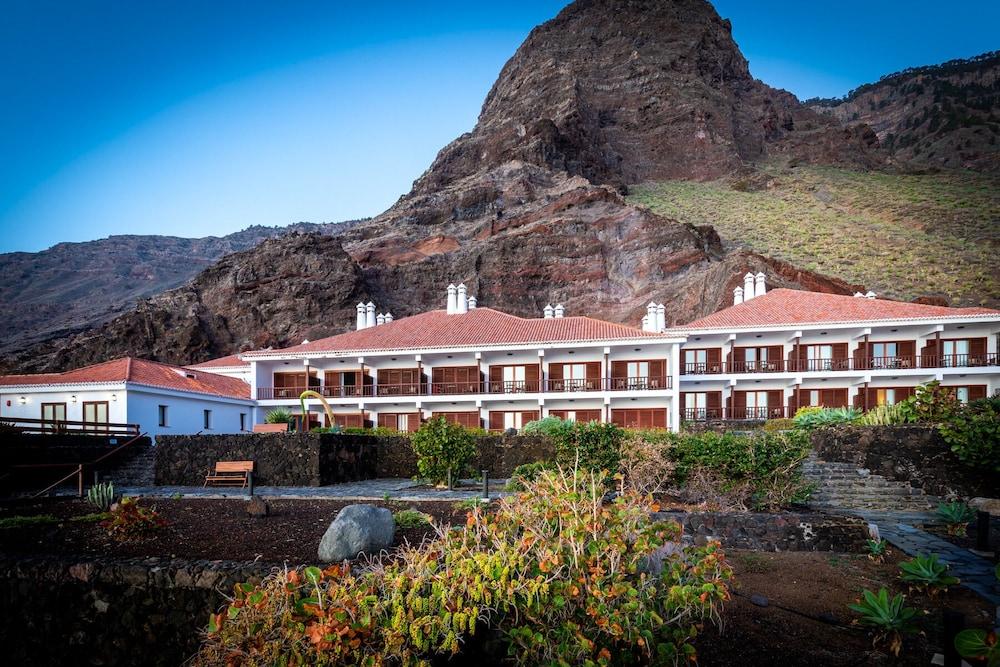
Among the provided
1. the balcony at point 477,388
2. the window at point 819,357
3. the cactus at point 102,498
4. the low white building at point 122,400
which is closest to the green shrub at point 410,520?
the cactus at point 102,498

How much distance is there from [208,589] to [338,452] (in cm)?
1244

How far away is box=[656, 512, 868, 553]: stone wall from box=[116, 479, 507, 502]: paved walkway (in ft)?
14.1

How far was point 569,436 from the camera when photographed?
47.4ft

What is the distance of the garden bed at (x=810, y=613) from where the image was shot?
5.30 meters

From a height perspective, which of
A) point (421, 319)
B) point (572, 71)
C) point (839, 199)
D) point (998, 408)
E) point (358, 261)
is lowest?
point (998, 408)

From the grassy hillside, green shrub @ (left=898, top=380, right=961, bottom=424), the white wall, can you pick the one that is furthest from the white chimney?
the white wall

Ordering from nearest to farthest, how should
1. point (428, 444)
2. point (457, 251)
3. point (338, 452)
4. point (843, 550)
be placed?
point (843, 550)
point (428, 444)
point (338, 452)
point (457, 251)

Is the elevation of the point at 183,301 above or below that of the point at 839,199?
below

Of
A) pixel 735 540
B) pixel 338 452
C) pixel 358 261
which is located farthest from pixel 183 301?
pixel 735 540

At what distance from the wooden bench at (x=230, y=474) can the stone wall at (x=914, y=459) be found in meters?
15.5

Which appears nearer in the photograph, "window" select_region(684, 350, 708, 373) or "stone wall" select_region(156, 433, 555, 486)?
"stone wall" select_region(156, 433, 555, 486)

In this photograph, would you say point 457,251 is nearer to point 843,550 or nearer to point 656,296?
point 656,296

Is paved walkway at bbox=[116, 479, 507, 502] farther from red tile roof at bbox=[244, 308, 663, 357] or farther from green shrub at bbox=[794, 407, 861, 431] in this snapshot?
red tile roof at bbox=[244, 308, 663, 357]

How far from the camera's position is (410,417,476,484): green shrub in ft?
50.6
